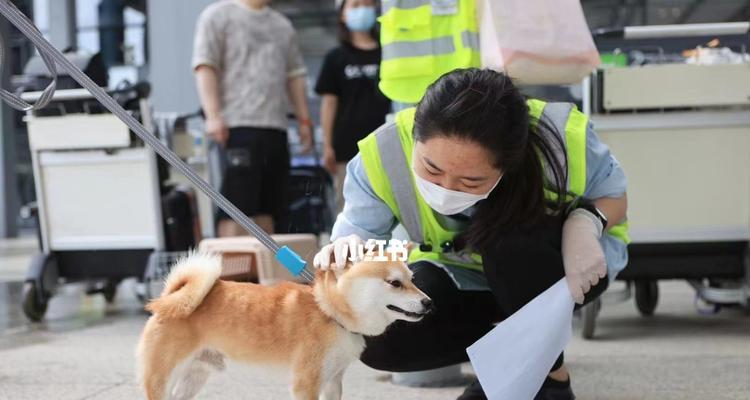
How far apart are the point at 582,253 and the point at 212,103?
2155mm

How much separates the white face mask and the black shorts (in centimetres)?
187

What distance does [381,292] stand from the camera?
1.49 m

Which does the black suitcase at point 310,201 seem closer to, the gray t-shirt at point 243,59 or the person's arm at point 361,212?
the gray t-shirt at point 243,59

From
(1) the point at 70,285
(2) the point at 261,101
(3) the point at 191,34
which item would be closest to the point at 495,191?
(2) the point at 261,101

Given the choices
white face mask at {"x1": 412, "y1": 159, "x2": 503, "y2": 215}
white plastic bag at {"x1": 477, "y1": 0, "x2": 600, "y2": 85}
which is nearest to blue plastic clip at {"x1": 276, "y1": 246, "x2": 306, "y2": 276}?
white face mask at {"x1": 412, "y1": 159, "x2": 503, "y2": 215}

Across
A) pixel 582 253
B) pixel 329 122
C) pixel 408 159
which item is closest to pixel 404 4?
pixel 408 159

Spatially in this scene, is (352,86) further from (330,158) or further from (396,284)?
(396,284)

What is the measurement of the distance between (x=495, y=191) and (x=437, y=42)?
0.89 m

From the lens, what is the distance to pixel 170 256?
3.58 meters

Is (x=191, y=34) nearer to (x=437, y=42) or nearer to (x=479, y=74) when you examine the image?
(x=437, y=42)

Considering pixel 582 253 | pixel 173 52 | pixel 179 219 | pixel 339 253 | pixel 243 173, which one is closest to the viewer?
pixel 339 253

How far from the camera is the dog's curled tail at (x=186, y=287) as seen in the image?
1.54 metres

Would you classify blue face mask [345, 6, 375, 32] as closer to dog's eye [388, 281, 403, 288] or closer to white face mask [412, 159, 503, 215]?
white face mask [412, 159, 503, 215]

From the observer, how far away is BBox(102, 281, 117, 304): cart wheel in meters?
4.23
